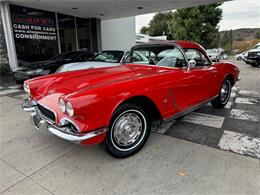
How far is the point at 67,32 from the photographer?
1188cm

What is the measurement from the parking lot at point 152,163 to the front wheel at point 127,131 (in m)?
0.13

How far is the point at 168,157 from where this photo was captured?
2.56 metres

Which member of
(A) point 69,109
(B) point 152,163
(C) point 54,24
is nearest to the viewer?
(A) point 69,109

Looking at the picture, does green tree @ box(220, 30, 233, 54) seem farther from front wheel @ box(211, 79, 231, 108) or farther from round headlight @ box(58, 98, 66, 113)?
round headlight @ box(58, 98, 66, 113)

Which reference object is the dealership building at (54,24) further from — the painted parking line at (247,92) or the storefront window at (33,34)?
the painted parking line at (247,92)

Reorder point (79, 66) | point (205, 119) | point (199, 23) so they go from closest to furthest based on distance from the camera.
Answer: point (205, 119), point (79, 66), point (199, 23)

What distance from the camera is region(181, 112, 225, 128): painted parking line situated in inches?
139

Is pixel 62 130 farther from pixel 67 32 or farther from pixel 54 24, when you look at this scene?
pixel 67 32

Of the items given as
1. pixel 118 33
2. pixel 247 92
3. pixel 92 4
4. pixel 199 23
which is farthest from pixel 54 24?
pixel 199 23

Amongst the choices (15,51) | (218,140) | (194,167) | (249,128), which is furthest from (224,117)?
(15,51)

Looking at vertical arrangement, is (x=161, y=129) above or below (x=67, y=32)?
below

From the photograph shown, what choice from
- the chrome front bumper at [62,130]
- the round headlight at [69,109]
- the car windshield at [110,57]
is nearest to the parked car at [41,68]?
the car windshield at [110,57]

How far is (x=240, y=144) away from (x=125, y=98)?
1.88 metres

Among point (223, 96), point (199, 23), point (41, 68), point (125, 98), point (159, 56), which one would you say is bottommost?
point (223, 96)
